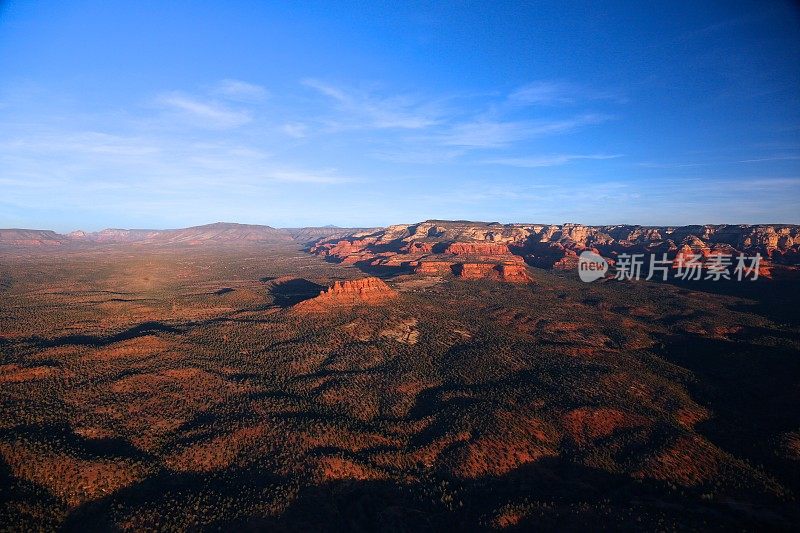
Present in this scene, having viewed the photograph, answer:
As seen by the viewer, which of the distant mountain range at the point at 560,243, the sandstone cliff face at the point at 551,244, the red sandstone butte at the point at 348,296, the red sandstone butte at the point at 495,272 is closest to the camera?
the red sandstone butte at the point at 348,296

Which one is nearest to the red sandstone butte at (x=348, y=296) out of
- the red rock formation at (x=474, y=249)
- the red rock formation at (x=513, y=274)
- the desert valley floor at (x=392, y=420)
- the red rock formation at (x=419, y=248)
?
the desert valley floor at (x=392, y=420)

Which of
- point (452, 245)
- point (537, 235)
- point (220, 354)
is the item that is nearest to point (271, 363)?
point (220, 354)

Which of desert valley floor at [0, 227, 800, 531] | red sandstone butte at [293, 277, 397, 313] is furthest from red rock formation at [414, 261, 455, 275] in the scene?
desert valley floor at [0, 227, 800, 531]

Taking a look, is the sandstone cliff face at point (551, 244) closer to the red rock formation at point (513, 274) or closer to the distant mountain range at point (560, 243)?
the distant mountain range at point (560, 243)

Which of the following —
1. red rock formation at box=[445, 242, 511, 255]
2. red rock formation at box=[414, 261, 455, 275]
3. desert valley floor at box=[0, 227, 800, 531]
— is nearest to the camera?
desert valley floor at box=[0, 227, 800, 531]

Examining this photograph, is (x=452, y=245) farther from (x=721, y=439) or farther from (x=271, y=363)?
(x=721, y=439)

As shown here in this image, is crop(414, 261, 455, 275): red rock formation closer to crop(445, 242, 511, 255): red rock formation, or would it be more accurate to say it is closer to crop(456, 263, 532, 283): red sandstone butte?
crop(456, 263, 532, 283): red sandstone butte
